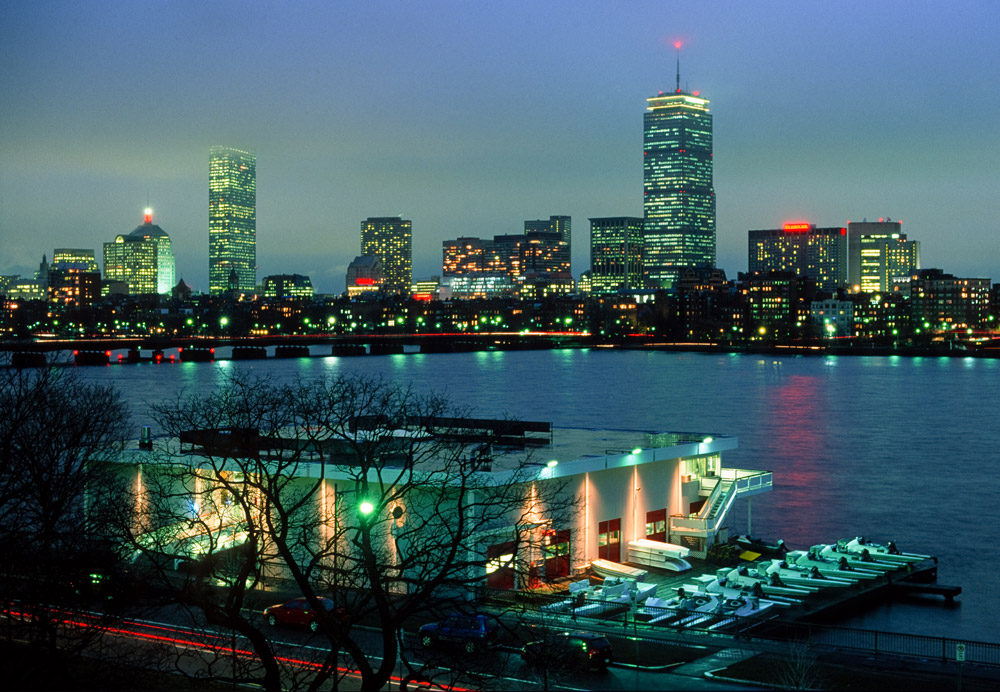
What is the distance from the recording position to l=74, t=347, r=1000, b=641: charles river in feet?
117

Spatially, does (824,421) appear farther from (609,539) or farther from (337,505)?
(337,505)

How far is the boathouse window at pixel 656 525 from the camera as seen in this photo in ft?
85.4

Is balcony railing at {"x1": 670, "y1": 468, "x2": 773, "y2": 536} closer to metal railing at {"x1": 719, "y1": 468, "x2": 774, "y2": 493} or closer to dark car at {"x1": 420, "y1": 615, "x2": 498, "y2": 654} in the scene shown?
metal railing at {"x1": 719, "y1": 468, "x2": 774, "y2": 493}

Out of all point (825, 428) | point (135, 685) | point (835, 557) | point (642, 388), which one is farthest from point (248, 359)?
point (135, 685)

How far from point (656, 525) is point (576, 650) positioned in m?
9.91

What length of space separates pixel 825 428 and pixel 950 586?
4566 centimetres

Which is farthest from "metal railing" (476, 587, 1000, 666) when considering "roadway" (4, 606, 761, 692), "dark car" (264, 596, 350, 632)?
"dark car" (264, 596, 350, 632)

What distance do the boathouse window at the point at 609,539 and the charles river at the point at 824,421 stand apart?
5.06 metres

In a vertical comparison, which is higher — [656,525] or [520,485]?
[520,485]

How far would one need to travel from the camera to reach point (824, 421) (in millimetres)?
76750

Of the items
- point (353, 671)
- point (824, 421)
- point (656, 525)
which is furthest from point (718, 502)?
point (824, 421)

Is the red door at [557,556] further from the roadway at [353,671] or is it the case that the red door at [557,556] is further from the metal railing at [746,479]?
the metal railing at [746,479]

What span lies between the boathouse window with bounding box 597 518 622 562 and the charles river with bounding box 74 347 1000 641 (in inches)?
199

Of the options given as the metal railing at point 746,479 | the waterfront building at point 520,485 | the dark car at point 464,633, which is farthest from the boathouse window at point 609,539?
the dark car at point 464,633
